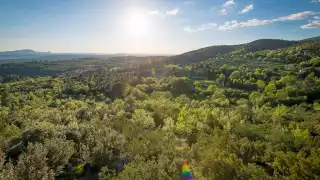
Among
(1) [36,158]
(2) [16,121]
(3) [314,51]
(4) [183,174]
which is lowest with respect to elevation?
(2) [16,121]

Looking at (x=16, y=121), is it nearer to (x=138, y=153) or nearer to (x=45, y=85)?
(x=138, y=153)

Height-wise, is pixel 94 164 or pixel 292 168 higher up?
pixel 292 168

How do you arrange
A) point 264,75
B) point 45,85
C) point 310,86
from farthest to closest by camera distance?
point 45,85
point 264,75
point 310,86

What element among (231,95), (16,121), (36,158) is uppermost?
(36,158)

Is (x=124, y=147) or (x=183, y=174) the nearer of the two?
(x=183, y=174)

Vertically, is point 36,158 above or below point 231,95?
above

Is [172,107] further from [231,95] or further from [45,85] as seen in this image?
[45,85]

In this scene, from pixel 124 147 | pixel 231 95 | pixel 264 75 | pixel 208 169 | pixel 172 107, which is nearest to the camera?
pixel 208 169

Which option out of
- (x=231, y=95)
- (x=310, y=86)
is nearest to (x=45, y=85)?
(x=231, y=95)

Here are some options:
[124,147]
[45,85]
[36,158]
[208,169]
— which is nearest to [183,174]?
[208,169]
